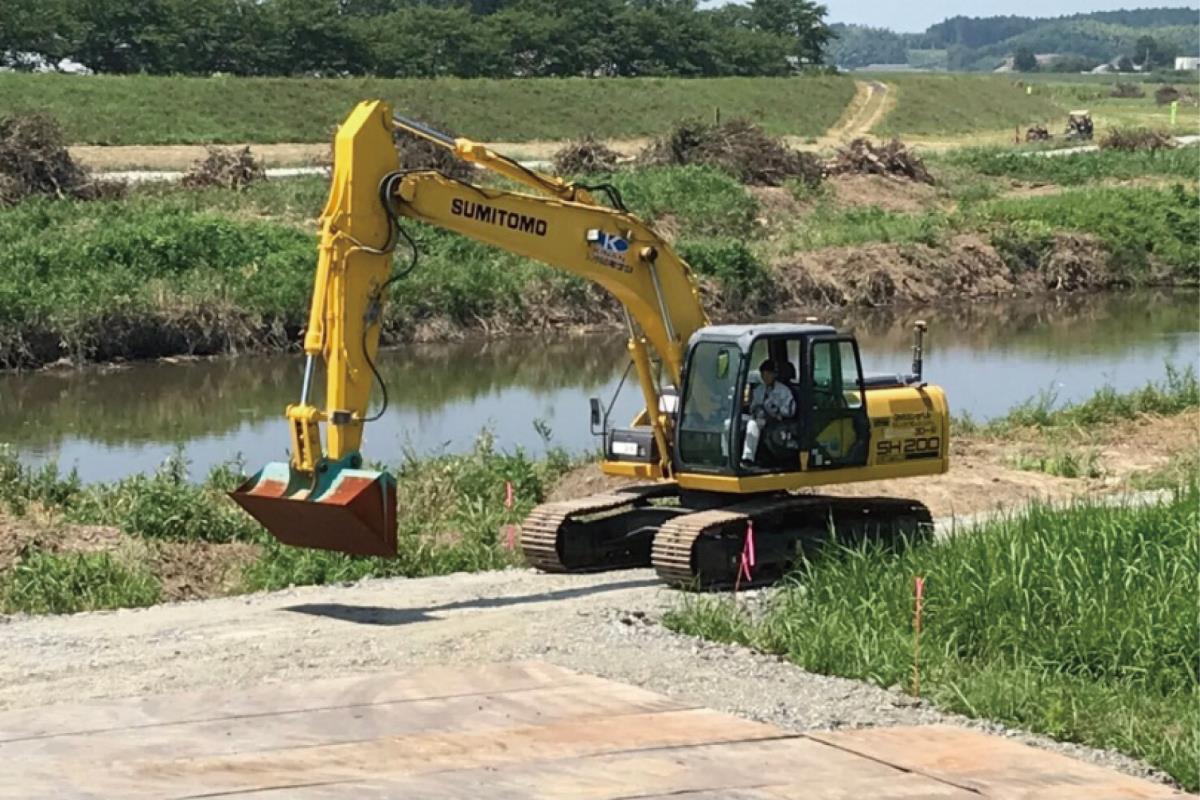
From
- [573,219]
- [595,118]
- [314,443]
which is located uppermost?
[595,118]

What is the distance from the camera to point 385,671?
12.2 metres

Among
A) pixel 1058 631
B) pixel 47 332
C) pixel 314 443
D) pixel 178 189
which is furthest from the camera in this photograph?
pixel 178 189

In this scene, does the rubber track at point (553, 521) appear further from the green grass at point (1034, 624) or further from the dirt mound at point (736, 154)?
the dirt mound at point (736, 154)

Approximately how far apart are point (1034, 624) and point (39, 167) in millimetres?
30904

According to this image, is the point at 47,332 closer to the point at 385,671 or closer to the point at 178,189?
Result: the point at 178,189

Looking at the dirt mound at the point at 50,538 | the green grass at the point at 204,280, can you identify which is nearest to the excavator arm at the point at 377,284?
the dirt mound at the point at 50,538

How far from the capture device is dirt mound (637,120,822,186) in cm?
4809

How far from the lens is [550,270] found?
120 ft

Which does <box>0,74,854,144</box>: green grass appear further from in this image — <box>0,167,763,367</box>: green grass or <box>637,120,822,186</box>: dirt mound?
<box>0,167,763,367</box>: green grass

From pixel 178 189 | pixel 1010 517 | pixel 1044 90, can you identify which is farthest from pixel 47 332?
pixel 1044 90

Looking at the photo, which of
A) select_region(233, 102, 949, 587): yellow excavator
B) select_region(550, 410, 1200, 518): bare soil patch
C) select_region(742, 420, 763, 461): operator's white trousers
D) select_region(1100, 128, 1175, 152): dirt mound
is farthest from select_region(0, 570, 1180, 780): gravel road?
select_region(1100, 128, 1175, 152): dirt mound

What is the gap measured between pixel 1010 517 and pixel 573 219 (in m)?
4.00

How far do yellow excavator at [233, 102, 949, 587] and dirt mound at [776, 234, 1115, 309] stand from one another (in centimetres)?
2233

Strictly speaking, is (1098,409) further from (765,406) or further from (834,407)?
(765,406)
